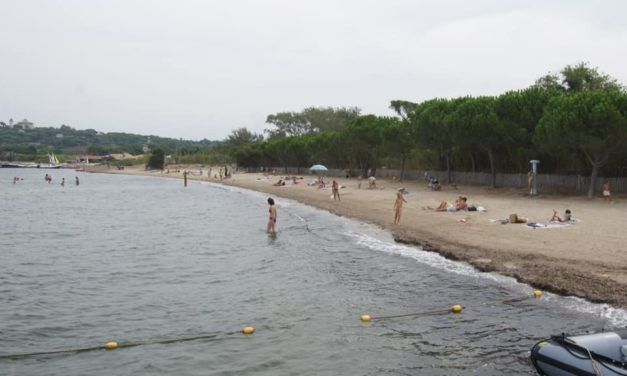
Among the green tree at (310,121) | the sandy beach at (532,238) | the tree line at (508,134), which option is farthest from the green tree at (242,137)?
the sandy beach at (532,238)

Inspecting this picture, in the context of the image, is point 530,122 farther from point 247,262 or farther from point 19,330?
point 19,330

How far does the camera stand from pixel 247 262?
22.2m

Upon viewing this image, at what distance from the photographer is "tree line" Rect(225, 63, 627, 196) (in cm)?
3506

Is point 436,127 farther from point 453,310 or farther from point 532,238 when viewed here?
point 453,310

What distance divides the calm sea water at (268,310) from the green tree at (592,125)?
1688 cm

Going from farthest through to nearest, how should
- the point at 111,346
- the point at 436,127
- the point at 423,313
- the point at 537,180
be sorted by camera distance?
the point at 436,127 → the point at 537,180 → the point at 423,313 → the point at 111,346

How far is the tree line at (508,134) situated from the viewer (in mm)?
35062

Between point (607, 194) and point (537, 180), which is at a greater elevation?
point (537, 180)

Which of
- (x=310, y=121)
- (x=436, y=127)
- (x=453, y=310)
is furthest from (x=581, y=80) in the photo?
(x=310, y=121)

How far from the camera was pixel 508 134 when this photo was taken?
148 ft

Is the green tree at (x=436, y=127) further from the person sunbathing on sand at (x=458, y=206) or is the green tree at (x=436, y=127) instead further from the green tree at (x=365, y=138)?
the person sunbathing on sand at (x=458, y=206)

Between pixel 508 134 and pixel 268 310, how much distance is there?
35059mm

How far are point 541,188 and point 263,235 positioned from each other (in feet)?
76.9

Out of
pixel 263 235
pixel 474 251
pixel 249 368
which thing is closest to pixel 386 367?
pixel 249 368
